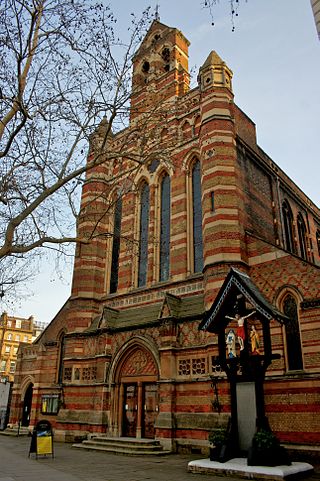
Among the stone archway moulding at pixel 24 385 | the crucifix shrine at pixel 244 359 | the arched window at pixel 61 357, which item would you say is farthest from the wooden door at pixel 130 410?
the stone archway moulding at pixel 24 385

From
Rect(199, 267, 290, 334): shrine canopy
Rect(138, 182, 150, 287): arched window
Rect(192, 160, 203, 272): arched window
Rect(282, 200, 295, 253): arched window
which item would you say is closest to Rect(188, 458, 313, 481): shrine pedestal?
Rect(199, 267, 290, 334): shrine canopy

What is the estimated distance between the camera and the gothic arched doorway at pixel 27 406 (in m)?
22.7

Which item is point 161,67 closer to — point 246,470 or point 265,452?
point 265,452

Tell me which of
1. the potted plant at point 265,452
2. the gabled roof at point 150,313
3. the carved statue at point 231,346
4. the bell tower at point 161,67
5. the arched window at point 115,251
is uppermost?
the bell tower at point 161,67

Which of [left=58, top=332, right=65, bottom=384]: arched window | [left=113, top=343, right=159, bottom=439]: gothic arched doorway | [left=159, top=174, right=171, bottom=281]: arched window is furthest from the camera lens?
[left=58, top=332, right=65, bottom=384]: arched window

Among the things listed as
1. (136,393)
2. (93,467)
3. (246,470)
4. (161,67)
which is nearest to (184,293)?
(136,393)

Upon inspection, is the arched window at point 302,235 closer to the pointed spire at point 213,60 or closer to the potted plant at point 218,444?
the pointed spire at point 213,60

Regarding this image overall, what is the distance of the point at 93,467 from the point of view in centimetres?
1077

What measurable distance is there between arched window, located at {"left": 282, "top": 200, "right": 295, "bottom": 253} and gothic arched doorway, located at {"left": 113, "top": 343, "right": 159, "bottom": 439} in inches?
379

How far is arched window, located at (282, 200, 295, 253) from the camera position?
21284mm

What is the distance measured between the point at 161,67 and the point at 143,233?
11.2 m

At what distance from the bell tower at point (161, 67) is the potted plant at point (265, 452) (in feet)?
57.0

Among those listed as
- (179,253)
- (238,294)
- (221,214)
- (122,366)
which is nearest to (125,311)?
(122,366)

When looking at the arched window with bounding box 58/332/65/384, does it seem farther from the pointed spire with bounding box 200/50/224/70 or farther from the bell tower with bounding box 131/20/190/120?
the pointed spire with bounding box 200/50/224/70
